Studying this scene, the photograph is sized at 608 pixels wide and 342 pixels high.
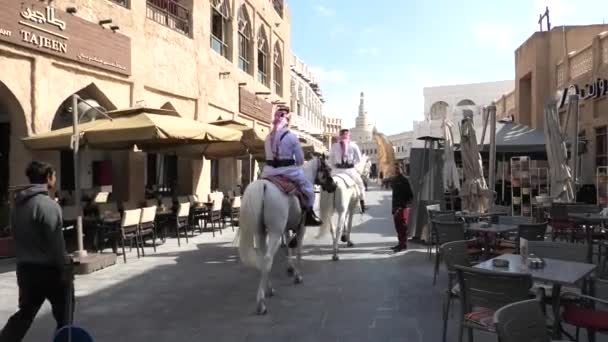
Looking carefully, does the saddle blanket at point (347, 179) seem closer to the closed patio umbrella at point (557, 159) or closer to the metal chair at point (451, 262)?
the closed patio umbrella at point (557, 159)

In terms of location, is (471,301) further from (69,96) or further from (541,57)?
(541,57)

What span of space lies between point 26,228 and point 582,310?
4.27 metres

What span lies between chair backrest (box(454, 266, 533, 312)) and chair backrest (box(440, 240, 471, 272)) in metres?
0.80

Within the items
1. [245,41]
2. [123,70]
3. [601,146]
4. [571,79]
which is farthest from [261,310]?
[245,41]

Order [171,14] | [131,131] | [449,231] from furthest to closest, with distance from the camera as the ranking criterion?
[171,14]
[131,131]
[449,231]

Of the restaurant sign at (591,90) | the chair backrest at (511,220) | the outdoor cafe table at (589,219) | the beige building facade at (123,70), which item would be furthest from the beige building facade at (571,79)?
the beige building facade at (123,70)

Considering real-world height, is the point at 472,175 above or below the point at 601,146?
below

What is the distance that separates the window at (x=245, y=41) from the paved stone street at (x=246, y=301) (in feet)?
43.8

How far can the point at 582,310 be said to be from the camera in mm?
3852

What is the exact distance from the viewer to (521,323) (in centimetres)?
282

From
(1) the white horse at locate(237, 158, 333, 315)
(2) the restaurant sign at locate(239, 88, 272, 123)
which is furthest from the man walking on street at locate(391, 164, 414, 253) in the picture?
(2) the restaurant sign at locate(239, 88, 272, 123)

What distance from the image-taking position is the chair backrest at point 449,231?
20.9 feet

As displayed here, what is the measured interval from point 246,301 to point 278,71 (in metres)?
22.3

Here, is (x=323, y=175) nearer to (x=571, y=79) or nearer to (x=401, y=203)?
(x=401, y=203)
